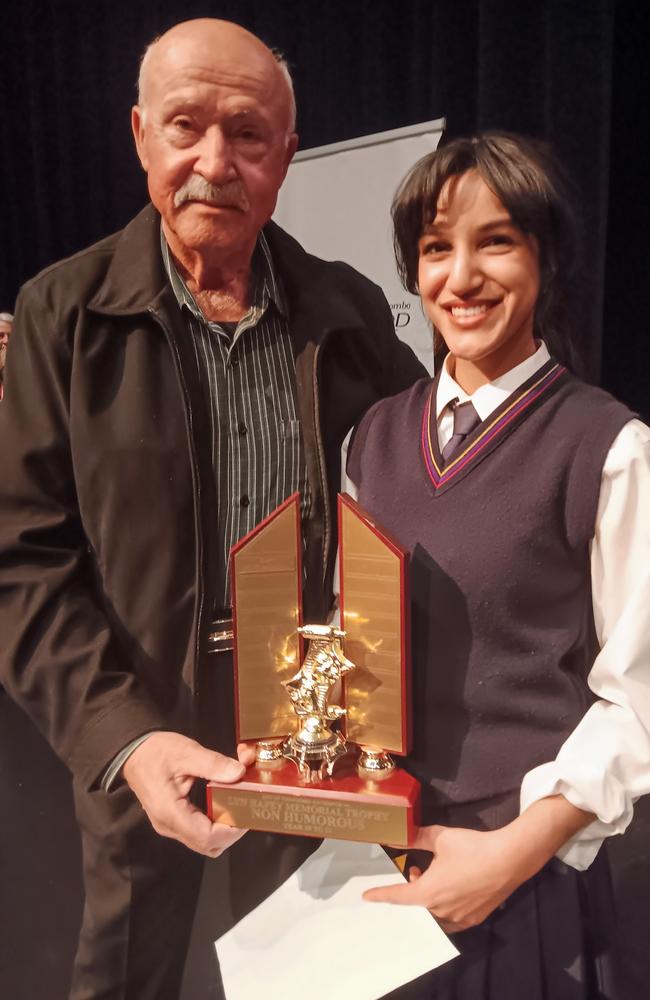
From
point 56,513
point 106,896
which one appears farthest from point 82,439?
point 106,896

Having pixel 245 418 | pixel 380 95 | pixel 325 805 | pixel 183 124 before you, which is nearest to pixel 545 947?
pixel 325 805

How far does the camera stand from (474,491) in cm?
75

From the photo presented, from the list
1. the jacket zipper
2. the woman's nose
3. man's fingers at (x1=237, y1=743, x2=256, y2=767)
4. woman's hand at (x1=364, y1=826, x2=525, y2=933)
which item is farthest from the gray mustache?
woman's hand at (x1=364, y1=826, x2=525, y2=933)

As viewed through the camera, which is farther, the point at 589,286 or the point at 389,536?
the point at 589,286

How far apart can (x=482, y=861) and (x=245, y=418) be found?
0.52 meters

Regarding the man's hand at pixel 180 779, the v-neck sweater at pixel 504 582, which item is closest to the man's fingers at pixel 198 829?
the man's hand at pixel 180 779

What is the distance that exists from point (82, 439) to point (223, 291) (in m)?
0.23

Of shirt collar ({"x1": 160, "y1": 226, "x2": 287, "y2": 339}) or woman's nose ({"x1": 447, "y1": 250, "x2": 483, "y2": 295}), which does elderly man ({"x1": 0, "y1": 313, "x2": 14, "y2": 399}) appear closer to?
shirt collar ({"x1": 160, "y1": 226, "x2": 287, "y2": 339})

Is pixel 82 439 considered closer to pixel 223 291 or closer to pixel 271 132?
pixel 223 291

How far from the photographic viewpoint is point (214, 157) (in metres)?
0.79

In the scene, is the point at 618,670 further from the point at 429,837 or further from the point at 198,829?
the point at 198,829

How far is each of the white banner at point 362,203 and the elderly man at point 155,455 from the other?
10.5 inches

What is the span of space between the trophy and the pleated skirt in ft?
0.58

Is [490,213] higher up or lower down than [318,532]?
higher up
